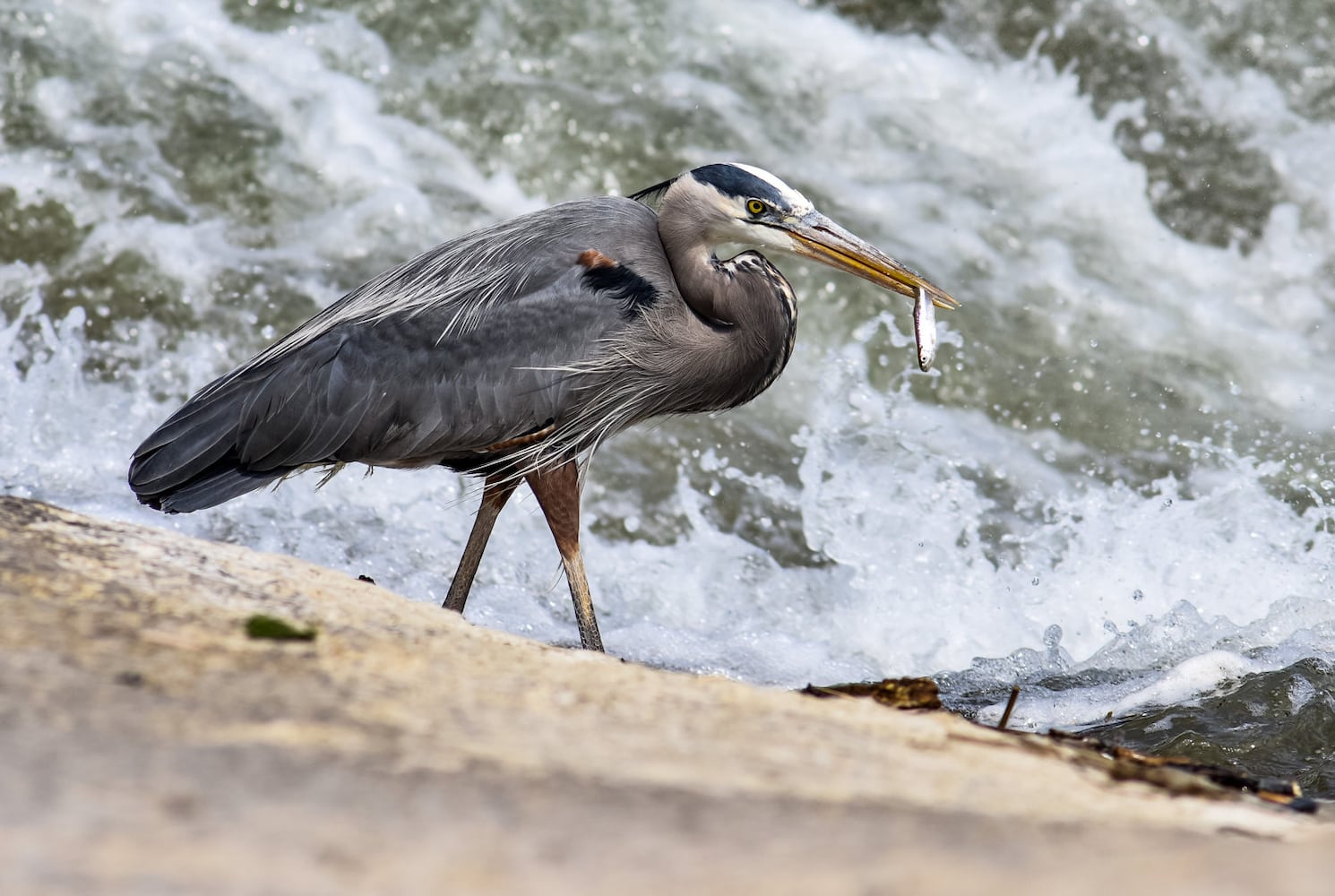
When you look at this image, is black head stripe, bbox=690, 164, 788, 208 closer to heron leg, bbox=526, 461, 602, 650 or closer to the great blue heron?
the great blue heron

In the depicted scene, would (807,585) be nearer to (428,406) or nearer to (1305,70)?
(428,406)

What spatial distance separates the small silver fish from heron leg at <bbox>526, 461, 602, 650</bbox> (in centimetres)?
117

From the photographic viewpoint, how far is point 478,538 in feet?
15.0

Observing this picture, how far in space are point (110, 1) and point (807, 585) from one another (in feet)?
17.2

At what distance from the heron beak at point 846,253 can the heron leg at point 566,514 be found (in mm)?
998

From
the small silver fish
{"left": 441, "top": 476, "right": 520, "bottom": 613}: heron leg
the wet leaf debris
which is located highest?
the small silver fish

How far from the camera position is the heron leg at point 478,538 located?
4.53 meters

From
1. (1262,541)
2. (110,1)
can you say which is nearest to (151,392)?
(110,1)

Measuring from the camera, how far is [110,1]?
8133 millimetres

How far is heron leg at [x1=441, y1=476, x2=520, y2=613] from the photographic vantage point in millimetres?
4527

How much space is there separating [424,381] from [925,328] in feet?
4.82

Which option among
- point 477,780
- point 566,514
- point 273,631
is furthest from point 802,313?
point 477,780

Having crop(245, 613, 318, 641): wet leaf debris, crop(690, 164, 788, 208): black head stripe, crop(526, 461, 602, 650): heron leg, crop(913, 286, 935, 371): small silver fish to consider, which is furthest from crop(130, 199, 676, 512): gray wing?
crop(245, 613, 318, 641): wet leaf debris

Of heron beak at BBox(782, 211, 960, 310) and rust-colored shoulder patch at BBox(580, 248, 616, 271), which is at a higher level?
heron beak at BBox(782, 211, 960, 310)
